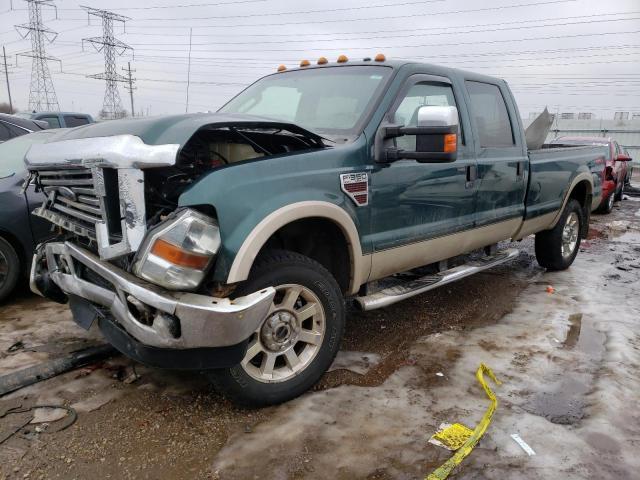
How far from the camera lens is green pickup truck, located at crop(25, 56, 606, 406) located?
2.46 m

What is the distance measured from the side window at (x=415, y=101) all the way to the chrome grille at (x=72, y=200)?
76.5 inches

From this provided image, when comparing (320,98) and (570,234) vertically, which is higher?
(320,98)

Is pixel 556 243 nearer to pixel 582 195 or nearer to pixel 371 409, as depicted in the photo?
pixel 582 195

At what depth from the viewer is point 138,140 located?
2.50 meters

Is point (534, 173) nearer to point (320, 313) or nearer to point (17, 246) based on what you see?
point (320, 313)

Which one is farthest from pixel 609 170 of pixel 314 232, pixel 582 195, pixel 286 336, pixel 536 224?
pixel 286 336

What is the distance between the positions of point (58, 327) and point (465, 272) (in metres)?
3.30

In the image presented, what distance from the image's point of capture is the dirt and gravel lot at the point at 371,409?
2488mm

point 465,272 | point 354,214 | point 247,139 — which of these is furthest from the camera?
point 465,272

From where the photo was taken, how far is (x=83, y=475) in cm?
238

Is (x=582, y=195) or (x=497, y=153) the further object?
(x=582, y=195)

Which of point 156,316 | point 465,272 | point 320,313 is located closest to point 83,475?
point 156,316

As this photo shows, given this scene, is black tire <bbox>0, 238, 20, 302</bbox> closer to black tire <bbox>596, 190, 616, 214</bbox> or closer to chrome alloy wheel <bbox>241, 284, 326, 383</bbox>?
chrome alloy wheel <bbox>241, 284, 326, 383</bbox>

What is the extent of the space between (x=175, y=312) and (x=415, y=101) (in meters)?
2.39
